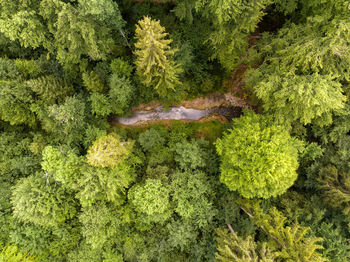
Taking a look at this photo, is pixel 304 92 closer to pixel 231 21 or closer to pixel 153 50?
pixel 231 21

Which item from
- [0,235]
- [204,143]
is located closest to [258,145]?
[204,143]

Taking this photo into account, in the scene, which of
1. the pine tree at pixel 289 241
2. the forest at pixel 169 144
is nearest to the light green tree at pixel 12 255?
the forest at pixel 169 144

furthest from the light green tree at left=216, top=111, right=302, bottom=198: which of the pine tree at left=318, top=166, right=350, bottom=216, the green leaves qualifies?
the pine tree at left=318, top=166, right=350, bottom=216

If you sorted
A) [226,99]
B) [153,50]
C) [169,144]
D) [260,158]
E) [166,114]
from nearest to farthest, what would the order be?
[153,50]
[260,158]
[169,144]
[226,99]
[166,114]

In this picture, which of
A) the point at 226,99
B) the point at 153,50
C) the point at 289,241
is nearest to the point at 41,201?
the point at 153,50

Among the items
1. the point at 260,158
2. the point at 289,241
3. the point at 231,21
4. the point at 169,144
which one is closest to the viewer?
the point at 289,241
